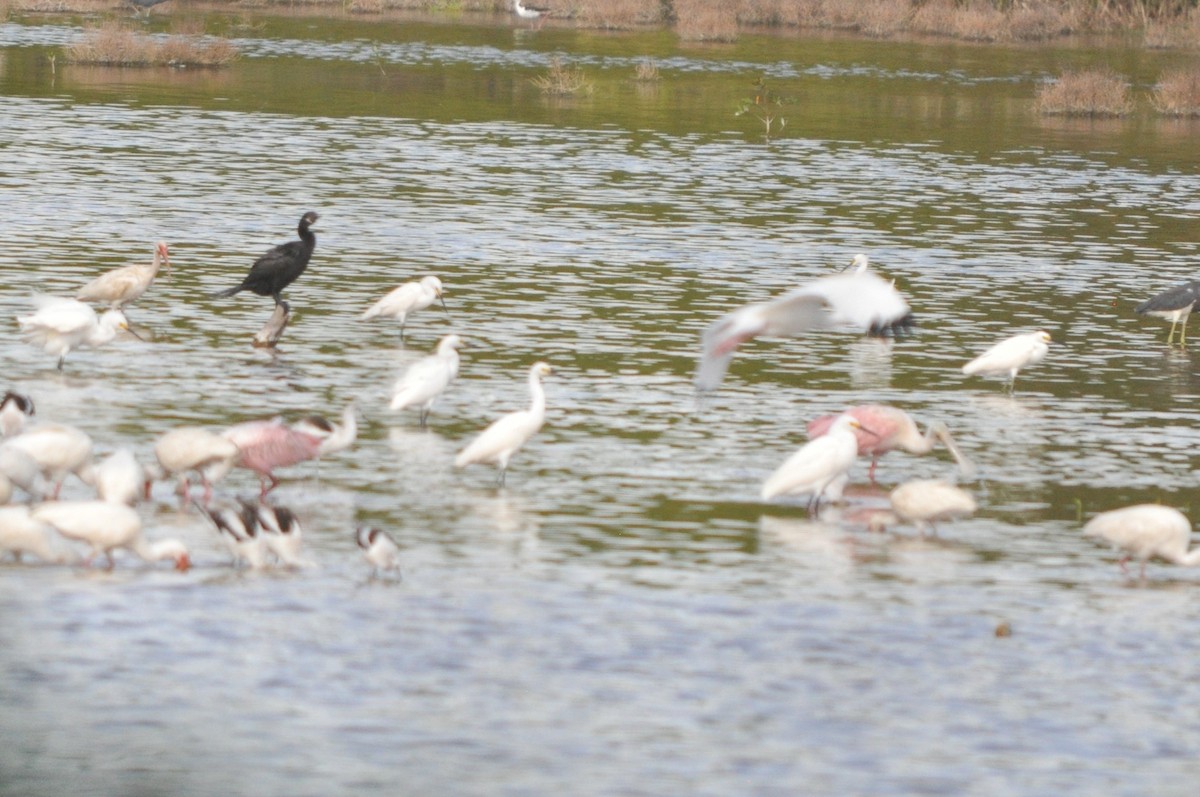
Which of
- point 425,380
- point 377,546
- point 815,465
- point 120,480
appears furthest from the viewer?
point 425,380

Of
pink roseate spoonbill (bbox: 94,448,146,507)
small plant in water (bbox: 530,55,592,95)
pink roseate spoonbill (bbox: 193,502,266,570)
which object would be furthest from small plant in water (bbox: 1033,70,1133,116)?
pink roseate spoonbill (bbox: 193,502,266,570)

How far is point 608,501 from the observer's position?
1252cm

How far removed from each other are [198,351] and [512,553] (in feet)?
21.0

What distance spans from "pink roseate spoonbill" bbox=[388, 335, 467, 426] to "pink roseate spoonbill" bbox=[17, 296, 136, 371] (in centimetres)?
248

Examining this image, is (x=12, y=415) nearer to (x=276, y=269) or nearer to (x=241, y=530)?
(x=241, y=530)

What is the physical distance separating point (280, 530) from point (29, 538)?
124 centimetres

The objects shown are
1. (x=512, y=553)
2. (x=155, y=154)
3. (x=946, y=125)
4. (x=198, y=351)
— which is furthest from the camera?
(x=946, y=125)

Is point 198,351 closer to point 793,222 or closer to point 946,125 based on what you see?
point 793,222

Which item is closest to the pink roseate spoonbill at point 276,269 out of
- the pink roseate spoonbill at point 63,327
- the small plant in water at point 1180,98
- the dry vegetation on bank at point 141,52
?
the pink roseate spoonbill at point 63,327

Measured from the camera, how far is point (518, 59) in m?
52.6

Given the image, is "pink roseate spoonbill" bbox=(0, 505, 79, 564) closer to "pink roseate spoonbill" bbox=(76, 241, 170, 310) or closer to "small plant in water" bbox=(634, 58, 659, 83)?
A: "pink roseate spoonbill" bbox=(76, 241, 170, 310)

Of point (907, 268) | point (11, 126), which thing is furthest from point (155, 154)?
point (907, 268)

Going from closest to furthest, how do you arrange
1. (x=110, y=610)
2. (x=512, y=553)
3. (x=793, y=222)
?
(x=110, y=610)
(x=512, y=553)
(x=793, y=222)

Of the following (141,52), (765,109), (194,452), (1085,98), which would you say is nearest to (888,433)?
(194,452)
